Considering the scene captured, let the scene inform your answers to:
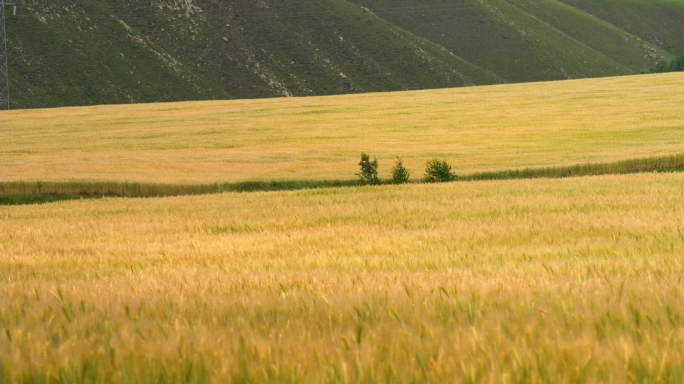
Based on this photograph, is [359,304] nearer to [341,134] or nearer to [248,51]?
[341,134]

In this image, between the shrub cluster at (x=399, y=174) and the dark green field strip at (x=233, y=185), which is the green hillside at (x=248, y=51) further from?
the shrub cluster at (x=399, y=174)

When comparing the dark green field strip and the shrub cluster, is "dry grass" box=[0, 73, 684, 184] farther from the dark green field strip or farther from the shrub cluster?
the shrub cluster

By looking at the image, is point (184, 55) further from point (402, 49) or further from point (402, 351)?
point (402, 351)

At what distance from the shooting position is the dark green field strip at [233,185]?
29.6 m

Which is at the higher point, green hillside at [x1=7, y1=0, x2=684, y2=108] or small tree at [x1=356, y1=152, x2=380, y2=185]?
green hillside at [x1=7, y1=0, x2=684, y2=108]

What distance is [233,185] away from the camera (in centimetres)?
3131

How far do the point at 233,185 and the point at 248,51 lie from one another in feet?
462

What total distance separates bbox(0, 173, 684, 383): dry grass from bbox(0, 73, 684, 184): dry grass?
20.7 meters

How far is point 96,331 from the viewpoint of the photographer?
4.16 metres

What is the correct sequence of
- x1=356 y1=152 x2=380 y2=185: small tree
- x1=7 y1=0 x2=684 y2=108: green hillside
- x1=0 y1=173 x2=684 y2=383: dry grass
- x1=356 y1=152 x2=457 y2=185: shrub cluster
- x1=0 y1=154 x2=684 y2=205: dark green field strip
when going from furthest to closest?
x1=7 y1=0 x2=684 y2=108: green hillside < x1=0 y1=154 x2=684 y2=205: dark green field strip < x1=356 y1=152 x2=380 y2=185: small tree < x1=356 y1=152 x2=457 y2=185: shrub cluster < x1=0 y1=173 x2=684 y2=383: dry grass

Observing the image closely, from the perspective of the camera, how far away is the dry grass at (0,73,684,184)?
34.8 metres

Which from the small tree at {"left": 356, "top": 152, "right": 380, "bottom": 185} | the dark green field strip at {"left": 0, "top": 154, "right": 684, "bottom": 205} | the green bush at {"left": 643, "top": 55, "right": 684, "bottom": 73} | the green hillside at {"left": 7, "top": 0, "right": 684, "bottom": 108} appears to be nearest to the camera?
the small tree at {"left": 356, "top": 152, "right": 380, "bottom": 185}

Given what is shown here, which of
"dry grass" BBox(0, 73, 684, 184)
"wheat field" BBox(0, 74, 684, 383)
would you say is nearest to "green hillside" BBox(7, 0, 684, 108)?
"dry grass" BBox(0, 73, 684, 184)

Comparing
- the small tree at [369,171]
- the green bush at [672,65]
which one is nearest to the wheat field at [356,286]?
the small tree at [369,171]
